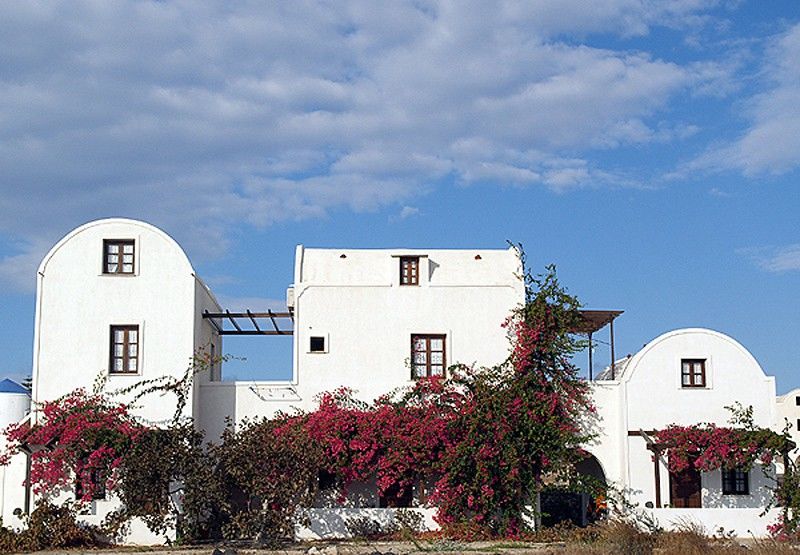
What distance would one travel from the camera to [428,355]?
86.9 feet

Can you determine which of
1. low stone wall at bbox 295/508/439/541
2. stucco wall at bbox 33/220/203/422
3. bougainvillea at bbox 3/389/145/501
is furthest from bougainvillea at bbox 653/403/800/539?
bougainvillea at bbox 3/389/145/501

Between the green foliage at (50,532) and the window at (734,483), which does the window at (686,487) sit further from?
the green foliage at (50,532)

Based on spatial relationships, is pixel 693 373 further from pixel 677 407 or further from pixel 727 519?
pixel 727 519

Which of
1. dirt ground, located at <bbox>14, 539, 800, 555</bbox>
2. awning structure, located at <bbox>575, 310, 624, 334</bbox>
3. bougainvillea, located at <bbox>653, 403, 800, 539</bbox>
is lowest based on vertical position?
dirt ground, located at <bbox>14, 539, 800, 555</bbox>

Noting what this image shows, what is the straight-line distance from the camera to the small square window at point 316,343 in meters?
26.3

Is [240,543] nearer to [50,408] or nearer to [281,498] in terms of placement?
[281,498]

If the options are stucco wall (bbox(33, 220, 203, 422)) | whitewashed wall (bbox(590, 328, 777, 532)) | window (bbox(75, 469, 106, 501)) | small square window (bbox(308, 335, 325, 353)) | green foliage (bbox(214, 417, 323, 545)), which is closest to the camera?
green foliage (bbox(214, 417, 323, 545))

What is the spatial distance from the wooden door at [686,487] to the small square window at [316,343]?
9.19 meters

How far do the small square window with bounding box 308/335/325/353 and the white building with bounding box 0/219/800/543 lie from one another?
0.03 meters

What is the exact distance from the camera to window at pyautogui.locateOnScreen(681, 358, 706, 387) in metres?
26.7

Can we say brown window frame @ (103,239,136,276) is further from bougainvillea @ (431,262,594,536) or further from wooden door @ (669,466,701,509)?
wooden door @ (669,466,701,509)

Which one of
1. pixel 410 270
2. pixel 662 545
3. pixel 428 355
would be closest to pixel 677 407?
pixel 428 355

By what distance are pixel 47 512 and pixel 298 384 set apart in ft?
21.1

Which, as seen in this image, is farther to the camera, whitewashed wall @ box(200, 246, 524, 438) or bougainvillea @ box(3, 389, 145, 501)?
whitewashed wall @ box(200, 246, 524, 438)
